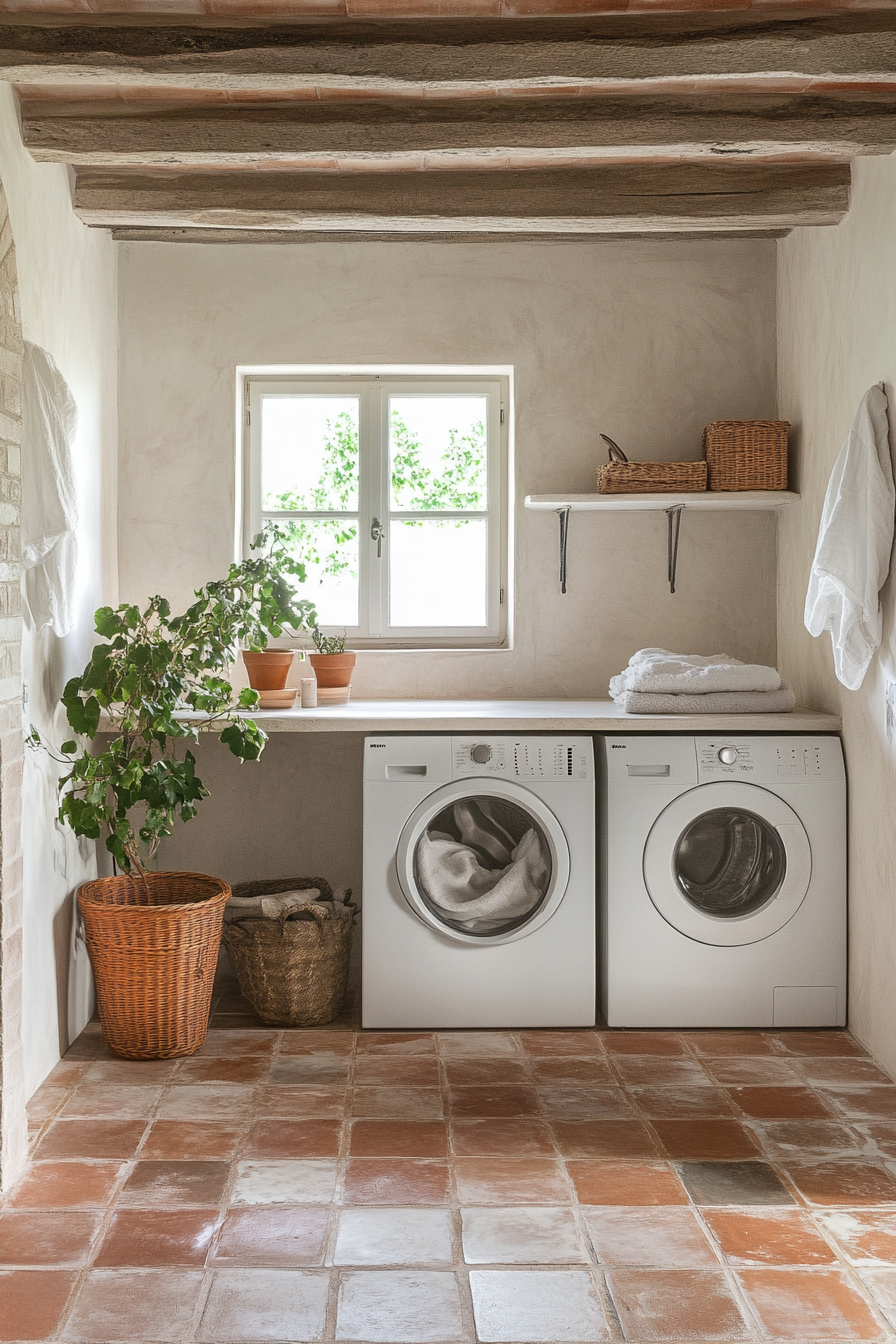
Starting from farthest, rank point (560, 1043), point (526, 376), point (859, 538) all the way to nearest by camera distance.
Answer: point (526, 376), point (560, 1043), point (859, 538)

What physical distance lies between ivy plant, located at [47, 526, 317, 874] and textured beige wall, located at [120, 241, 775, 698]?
0.61 meters

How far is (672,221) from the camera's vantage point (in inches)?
124

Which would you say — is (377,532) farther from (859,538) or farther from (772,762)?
(859,538)

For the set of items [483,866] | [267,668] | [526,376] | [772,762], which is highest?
[526,376]

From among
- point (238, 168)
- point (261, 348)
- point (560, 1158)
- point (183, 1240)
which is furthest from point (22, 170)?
point (560, 1158)

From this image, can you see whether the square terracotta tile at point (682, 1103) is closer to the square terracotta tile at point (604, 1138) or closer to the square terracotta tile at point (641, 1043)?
the square terracotta tile at point (604, 1138)

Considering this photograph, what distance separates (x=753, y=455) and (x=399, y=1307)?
253 centimetres

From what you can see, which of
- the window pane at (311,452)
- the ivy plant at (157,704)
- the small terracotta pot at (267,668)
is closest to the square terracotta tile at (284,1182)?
the ivy plant at (157,704)

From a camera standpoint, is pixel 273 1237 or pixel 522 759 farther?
pixel 522 759

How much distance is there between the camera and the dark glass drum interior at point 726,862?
10.5ft

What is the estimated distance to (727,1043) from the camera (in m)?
3.09

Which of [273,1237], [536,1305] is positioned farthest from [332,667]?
[536,1305]

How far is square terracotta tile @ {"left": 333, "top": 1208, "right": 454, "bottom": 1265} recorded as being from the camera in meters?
2.00

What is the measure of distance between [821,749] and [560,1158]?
1363 mm
